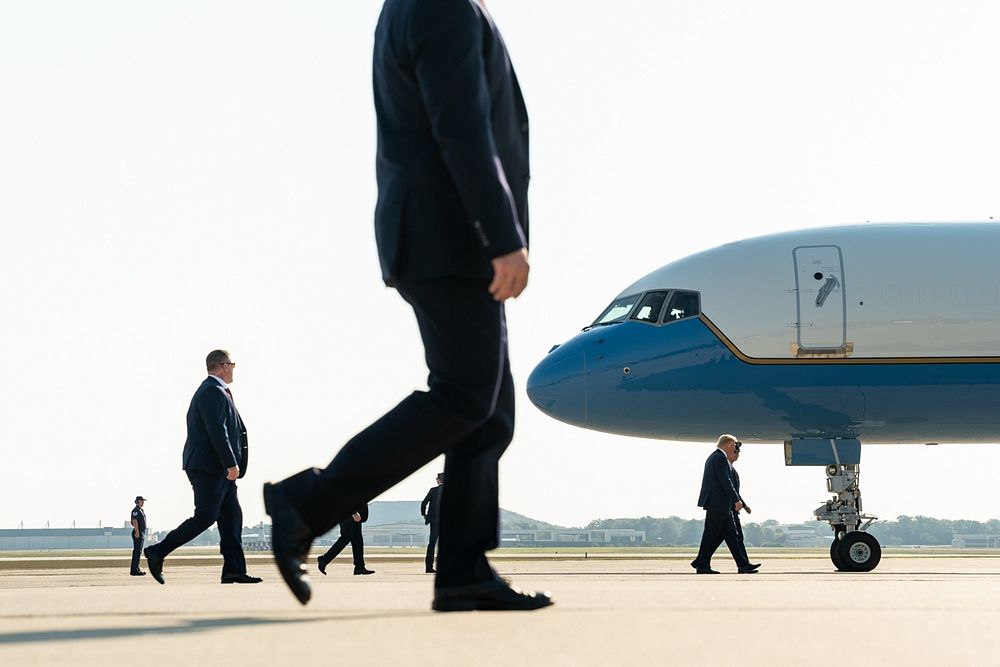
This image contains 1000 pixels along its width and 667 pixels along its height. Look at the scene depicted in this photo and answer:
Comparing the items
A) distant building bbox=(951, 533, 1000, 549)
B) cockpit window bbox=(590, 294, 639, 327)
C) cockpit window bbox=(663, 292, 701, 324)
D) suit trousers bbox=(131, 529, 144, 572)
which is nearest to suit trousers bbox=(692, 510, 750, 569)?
cockpit window bbox=(663, 292, 701, 324)

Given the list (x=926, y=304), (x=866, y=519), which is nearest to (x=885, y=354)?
(x=926, y=304)

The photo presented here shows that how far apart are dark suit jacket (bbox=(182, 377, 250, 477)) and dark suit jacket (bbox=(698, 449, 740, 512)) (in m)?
6.41

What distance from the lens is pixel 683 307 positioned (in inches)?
619

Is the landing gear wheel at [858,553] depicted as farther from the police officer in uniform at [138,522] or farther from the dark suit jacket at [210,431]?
the police officer in uniform at [138,522]

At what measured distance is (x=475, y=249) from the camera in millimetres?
4484

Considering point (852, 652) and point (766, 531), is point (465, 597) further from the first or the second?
point (766, 531)

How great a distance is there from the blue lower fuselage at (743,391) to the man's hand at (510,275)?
11.1 meters

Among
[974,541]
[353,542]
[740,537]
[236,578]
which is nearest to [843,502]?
[740,537]

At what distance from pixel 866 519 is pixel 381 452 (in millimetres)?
11900

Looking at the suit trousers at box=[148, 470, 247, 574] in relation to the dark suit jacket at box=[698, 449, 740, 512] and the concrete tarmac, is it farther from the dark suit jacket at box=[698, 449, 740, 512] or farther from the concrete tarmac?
the dark suit jacket at box=[698, 449, 740, 512]

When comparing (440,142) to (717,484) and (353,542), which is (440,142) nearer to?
(717,484)

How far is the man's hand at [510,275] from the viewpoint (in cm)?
435

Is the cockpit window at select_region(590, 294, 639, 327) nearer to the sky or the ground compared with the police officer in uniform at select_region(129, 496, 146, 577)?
nearer to the sky

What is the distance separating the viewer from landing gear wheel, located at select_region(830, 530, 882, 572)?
49.3 ft
